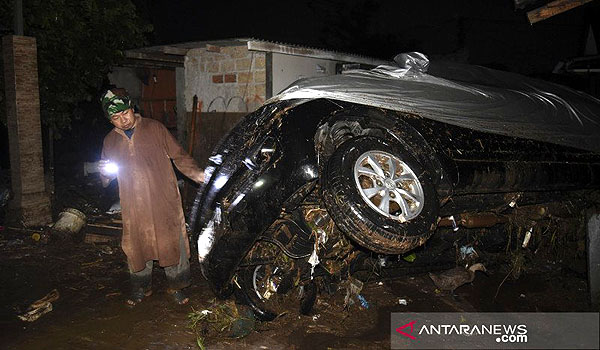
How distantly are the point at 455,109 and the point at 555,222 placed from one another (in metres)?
2.13

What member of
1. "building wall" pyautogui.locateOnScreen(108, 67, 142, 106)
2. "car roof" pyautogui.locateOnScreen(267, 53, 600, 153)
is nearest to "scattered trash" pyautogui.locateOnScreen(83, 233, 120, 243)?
"car roof" pyautogui.locateOnScreen(267, 53, 600, 153)

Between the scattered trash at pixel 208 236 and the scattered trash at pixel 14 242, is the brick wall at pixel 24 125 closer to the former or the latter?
the scattered trash at pixel 14 242

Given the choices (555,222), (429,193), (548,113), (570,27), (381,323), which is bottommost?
(381,323)

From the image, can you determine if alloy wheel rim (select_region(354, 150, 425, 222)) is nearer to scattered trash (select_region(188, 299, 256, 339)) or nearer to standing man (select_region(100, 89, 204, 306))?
scattered trash (select_region(188, 299, 256, 339))

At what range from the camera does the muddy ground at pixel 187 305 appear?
131 inches

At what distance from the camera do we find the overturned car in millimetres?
2951

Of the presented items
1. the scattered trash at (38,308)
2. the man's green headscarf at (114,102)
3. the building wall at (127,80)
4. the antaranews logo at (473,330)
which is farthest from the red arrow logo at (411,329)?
the building wall at (127,80)

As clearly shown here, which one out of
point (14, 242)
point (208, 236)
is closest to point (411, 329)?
point (208, 236)

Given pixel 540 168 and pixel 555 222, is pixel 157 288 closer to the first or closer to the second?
pixel 540 168

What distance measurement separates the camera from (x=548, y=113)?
14.6 feet

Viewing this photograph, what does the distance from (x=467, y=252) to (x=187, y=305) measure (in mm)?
2896

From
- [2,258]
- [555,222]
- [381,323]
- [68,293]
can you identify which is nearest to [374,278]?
[381,323]

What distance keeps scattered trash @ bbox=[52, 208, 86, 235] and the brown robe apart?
9.45 ft

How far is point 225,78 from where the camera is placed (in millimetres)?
8195
